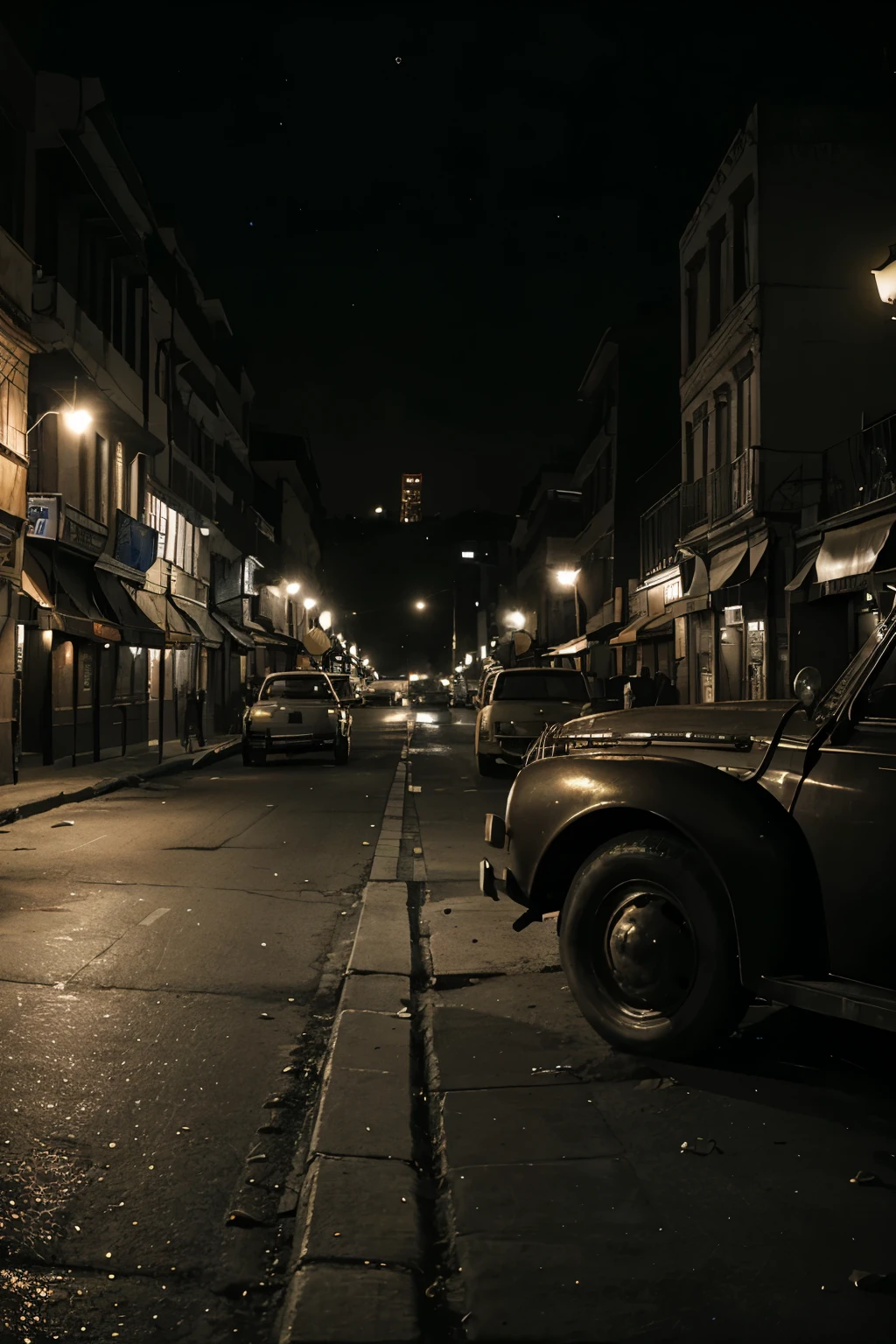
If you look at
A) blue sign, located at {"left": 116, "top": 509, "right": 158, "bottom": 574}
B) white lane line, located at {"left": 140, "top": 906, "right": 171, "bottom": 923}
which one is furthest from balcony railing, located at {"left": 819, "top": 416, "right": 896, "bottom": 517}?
blue sign, located at {"left": 116, "top": 509, "right": 158, "bottom": 574}

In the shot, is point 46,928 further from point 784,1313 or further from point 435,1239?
point 784,1313

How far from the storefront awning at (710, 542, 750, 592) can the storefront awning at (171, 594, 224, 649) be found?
704 inches

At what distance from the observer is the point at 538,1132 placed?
3904mm

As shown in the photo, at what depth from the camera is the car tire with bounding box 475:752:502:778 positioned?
20047 millimetres

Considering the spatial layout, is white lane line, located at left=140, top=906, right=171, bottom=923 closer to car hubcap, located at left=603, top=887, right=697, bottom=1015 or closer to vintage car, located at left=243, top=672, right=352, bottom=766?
car hubcap, located at left=603, top=887, right=697, bottom=1015

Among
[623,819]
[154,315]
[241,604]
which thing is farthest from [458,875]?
[241,604]

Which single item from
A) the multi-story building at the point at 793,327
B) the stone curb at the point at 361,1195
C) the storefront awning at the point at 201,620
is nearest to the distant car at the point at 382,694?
the storefront awning at the point at 201,620

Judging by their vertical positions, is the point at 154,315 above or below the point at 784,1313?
above

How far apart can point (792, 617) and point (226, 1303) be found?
2084cm

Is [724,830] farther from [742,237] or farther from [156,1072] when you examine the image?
[742,237]

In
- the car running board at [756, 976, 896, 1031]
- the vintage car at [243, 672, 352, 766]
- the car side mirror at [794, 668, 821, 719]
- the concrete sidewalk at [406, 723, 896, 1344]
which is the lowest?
the concrete sidewalk at [406, 723, 896, 1344]

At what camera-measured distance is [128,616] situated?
26.8 metres

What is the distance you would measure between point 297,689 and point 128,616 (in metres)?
5.21

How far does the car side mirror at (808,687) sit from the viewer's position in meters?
4.30
